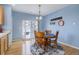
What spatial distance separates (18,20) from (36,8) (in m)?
0.48

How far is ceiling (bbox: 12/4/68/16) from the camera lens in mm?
2100

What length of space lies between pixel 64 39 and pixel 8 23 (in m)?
1.29

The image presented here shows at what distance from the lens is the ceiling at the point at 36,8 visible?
6.89 feet

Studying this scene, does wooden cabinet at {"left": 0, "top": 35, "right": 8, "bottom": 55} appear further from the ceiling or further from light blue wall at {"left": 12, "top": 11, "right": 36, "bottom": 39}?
the ceiling

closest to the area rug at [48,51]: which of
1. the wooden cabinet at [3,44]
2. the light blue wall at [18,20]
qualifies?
the light blue wall at [18,20]

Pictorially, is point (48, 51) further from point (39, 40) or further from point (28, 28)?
point (28, 28)

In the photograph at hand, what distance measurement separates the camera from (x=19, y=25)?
237cm

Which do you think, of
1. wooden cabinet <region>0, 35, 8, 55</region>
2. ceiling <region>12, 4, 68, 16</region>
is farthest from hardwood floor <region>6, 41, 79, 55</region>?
ceiling <region>12, 4, 68, 16</region>

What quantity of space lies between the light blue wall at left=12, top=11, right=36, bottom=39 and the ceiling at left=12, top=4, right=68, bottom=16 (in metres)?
0.09

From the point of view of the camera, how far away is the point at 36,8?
2205mm
